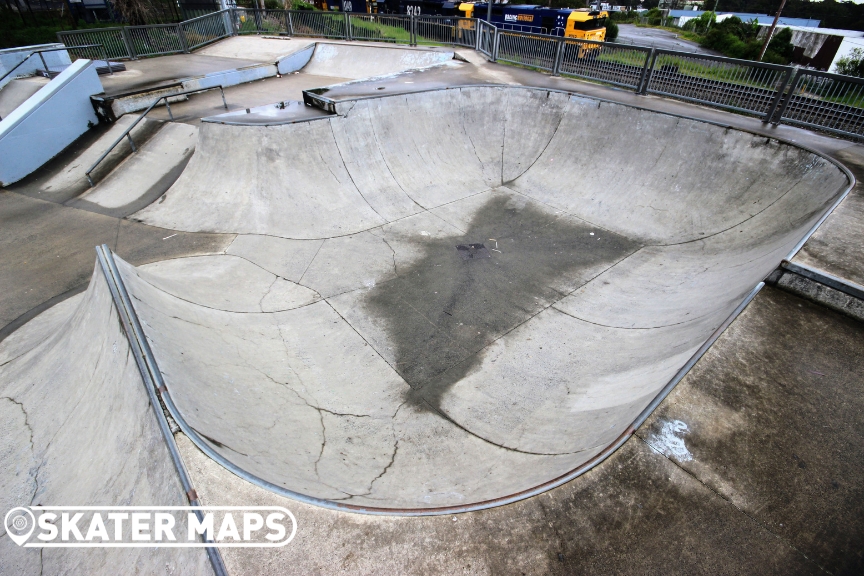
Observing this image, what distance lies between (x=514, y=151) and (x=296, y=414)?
→ 9292 millimetres

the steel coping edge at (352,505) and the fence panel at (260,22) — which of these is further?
the fence panel at (260,22)

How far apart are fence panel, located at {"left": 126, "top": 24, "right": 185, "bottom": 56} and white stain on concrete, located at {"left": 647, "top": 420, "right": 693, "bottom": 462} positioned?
21.9 m

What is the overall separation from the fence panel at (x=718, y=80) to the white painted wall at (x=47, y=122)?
1565cm

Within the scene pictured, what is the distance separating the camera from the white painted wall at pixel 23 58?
13.0 meters

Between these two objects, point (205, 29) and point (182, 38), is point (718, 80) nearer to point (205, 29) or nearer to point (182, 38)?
point (182, 38)

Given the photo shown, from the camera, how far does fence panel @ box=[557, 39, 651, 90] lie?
1142 cm

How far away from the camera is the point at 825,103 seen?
28.9 feet

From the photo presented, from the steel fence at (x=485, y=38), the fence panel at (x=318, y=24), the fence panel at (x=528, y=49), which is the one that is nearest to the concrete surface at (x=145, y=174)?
the fence panel at (x=528, y=49)

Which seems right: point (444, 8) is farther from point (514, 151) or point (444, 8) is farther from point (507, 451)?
point (507, 451)

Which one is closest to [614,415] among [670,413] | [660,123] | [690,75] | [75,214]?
[670,413]

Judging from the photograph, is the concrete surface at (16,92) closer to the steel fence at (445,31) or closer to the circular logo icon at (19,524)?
the steel fence at (445,31)

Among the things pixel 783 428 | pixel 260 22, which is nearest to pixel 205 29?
pixel 260 22

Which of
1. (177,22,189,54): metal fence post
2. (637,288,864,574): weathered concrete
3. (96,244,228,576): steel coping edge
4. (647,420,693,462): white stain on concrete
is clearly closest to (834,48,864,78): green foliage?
(637,288,864,574): weathered concrete

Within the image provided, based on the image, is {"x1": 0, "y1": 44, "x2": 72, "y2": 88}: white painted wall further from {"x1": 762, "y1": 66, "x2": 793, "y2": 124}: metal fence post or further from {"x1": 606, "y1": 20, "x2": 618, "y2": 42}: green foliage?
{"x1": 606, "y1": 20, "x2": 618, "y2": 42}: green foliage
